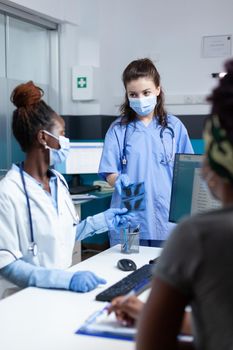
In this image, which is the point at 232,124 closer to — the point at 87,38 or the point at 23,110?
the point at 23,110

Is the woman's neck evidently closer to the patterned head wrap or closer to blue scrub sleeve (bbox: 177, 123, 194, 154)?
blue scrub sleeve (bbox: 177, 123, 194, 154)

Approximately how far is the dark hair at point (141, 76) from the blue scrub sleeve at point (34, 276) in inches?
45.3

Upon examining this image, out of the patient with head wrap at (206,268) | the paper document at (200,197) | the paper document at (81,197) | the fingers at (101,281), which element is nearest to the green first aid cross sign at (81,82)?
the paper document at (81,197)

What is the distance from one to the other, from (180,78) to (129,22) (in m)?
0.72

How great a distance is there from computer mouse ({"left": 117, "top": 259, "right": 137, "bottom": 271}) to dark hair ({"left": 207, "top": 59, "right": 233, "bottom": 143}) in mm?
1206

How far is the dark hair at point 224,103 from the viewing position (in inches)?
28.9

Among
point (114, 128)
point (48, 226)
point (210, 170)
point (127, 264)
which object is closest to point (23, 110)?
point (48, 226)

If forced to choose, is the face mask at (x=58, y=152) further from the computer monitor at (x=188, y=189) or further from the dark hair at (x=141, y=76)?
the dark hair at (x=141, y=76)

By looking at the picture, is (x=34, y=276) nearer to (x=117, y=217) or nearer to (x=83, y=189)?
(x=117, y=217)

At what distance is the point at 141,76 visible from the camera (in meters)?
2.54


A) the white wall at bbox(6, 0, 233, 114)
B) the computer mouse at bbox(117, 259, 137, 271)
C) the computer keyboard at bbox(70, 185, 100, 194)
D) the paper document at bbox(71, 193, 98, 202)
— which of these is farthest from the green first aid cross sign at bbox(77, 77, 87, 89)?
Result: the computer mouse at bbox(117, 259, 137, 271)

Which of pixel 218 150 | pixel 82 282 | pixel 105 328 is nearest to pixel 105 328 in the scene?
pixel 105 328

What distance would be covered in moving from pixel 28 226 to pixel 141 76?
1.10m

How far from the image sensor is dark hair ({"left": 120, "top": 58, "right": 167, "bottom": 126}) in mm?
2541
